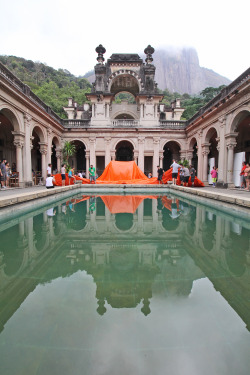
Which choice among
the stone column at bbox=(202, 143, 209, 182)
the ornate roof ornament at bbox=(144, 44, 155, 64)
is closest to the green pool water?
the stone column at bbox=(202, 143, 209, 182)

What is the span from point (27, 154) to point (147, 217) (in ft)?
34.8

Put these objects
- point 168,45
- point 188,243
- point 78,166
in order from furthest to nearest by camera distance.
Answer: point 168,45 → point 78,166 → point 188,243

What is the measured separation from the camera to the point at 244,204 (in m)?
5.88

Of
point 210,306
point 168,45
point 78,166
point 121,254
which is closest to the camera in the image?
point 210,306

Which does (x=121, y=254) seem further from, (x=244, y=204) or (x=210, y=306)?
(x=244, y=204)

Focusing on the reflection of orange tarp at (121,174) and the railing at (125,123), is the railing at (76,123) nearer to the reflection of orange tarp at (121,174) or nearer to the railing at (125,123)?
the railing at (125,123)

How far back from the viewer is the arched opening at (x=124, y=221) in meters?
4.34

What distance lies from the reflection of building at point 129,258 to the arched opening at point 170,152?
20.3 meters

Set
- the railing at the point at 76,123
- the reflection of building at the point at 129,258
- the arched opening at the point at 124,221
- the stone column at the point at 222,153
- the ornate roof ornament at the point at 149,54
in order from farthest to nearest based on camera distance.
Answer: the ornate roof ornament at the point at 149,54 < the railing at the point at 76,123 < the stone column at the point at 222,153 < the arched opening at the point at 124,221 < the reflection of building at the point at 129,258

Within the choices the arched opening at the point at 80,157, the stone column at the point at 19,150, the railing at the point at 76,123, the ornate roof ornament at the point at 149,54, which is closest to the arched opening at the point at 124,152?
the arched opening at the point at 80,157

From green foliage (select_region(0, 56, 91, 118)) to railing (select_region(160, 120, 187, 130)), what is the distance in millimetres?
29312

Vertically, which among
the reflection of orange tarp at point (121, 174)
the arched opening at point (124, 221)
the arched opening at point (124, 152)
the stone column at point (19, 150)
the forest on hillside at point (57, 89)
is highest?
the forest on hillside at point (57, 89)

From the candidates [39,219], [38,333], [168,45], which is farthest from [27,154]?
[168,45]

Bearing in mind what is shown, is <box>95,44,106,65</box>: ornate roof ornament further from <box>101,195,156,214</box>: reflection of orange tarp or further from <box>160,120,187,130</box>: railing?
<box>101,195,156,214</box>: reflection of orange tarp
